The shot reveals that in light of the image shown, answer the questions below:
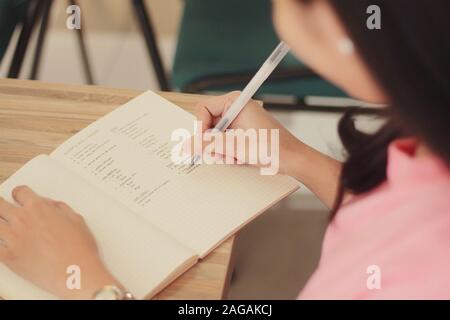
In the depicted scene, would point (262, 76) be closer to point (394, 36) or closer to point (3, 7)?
point (394, 36)

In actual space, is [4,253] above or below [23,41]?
below

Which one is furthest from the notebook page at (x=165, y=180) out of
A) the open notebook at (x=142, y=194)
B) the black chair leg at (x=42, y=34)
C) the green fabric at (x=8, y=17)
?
the black chair leg at (x=42, y=34)

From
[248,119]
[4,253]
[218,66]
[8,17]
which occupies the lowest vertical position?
[4,253]

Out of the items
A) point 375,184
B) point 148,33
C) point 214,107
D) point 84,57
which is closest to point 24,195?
point 214,107

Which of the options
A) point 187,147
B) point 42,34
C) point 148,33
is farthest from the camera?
point 42,34

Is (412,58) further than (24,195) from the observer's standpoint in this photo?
No

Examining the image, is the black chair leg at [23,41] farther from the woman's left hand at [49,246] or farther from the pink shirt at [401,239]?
the pink shirt at [401,239]

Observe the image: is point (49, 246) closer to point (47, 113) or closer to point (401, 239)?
point (47, 113)

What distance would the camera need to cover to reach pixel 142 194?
0.74 metres

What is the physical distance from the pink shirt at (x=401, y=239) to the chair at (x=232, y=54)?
0.60 m

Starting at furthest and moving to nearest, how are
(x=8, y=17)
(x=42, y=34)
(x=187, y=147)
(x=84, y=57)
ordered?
(x=84, y=57) → (x=42, y=34) → (x=8, y=17) → (x=187, y=147)

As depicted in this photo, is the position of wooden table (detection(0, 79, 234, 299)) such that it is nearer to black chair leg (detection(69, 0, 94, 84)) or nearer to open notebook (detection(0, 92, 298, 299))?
open notebook (detection(0, 92, 298, 299))

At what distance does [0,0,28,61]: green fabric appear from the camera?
1168 millimetres

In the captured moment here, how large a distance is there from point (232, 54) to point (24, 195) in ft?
2.05
